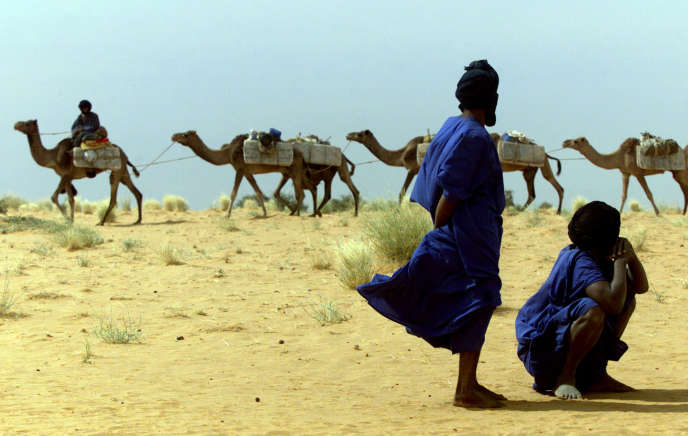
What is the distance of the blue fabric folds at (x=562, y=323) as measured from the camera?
5.41m

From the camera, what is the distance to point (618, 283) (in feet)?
17.2

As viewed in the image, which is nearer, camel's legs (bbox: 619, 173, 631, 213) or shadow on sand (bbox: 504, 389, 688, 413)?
shadow on sand (bbox: 504, 389, 688, 413)

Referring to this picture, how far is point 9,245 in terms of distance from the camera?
16219 millimetres

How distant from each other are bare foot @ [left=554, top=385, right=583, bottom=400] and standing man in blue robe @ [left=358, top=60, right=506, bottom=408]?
1.53 feet

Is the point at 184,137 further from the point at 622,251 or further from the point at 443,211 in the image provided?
the point at 622,251

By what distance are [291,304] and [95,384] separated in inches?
170

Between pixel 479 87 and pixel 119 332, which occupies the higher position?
pixel 479 87

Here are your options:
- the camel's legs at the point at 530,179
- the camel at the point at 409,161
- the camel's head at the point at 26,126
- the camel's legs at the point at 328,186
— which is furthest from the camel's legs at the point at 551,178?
the camel's head at the point at 26,126

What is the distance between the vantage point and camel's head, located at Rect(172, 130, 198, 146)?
2331cm

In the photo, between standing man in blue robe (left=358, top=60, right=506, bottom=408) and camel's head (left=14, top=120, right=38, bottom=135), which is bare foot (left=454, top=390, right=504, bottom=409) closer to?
standing man in blue robe (left=358, top=60, right=506, bottom=408)

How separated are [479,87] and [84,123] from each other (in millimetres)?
17807

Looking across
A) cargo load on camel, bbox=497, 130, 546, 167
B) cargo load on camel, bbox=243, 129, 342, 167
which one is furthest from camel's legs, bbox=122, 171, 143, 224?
cargo load on camel, bbox=497, 130, 546, 167

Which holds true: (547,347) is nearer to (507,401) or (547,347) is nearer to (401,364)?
(507,401)

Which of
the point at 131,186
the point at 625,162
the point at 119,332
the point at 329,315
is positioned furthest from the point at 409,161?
the point at 119,332
